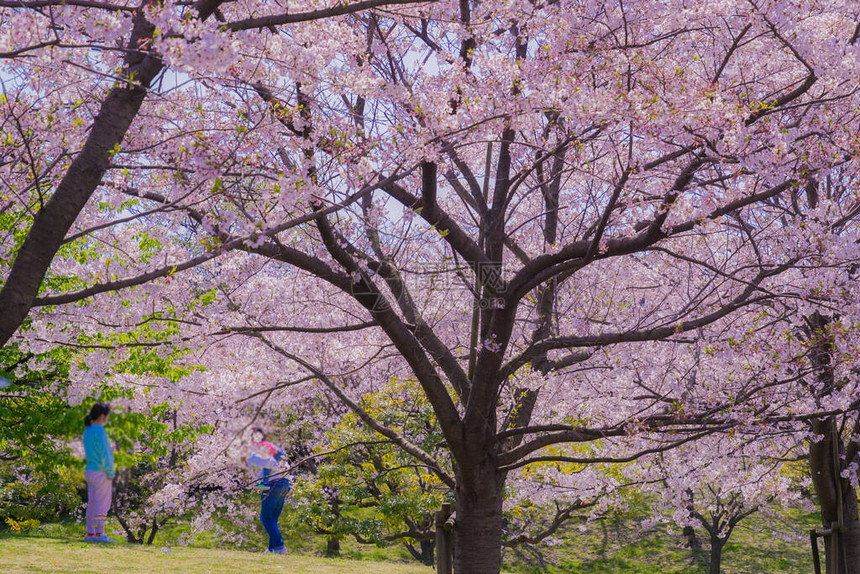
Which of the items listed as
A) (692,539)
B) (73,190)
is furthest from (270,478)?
(692,539)

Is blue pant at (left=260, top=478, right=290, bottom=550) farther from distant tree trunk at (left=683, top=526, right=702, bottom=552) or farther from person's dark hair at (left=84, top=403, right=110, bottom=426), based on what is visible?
distant tree trunk at (left=683, top=526, right=702, bottom=552)

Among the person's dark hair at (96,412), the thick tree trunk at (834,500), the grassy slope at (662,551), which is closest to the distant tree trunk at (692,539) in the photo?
the grassy slope at (662,551)

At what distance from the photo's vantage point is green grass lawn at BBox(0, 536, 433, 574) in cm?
1171

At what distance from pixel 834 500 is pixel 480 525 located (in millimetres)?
6150

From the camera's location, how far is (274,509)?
28.1 ft

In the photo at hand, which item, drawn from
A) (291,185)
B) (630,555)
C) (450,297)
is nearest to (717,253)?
(450,297)

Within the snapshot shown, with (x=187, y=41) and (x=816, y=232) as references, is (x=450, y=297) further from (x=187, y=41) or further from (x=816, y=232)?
(x=187, y=41)

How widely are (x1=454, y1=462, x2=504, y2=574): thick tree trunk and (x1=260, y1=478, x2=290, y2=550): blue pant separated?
204 centimetres

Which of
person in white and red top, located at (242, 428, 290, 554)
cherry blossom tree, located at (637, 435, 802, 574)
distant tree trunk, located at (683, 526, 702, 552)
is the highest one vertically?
cherry blossom tree, located at (637, 435, 802, 574)

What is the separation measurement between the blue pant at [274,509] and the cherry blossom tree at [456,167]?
0.98 metres

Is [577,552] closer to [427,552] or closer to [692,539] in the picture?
[692,539]

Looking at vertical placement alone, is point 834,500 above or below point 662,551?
above

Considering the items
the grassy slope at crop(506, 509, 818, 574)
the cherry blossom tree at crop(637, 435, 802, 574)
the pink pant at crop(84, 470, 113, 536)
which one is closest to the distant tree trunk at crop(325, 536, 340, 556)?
the grassy slope at crop(506, 509, 818, 574)

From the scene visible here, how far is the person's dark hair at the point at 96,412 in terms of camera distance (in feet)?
5.84
